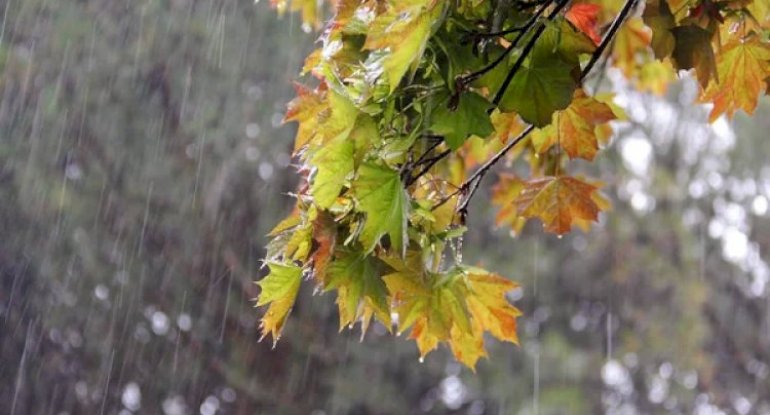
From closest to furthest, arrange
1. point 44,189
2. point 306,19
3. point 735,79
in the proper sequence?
point 735,79, point 306,19, point 44,189

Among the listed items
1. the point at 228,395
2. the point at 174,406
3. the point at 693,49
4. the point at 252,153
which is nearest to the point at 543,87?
the point at 693,49

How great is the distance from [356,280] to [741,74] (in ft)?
2.24

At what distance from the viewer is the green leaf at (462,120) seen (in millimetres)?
917

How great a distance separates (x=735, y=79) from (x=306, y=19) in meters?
0.70

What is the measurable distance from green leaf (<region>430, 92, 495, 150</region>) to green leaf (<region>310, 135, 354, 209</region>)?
0.09 m

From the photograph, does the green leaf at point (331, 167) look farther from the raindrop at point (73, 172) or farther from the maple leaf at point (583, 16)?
the raindrop at point (73, 172)

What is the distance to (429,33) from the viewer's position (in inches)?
33.7

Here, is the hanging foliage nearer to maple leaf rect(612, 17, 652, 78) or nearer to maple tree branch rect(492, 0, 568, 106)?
maple tree branch rect(492, 0, 568, 106)

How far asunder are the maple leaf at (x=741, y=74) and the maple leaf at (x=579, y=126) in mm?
172

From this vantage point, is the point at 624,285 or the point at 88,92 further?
the point at 624,285

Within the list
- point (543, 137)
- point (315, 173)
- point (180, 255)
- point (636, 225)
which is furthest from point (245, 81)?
point (315, 173)

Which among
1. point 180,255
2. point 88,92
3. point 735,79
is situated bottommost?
point 180,255

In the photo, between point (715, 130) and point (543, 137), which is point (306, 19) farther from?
point (715, 130)

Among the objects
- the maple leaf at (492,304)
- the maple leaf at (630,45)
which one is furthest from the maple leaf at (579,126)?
the maple leaf at (630,45)
